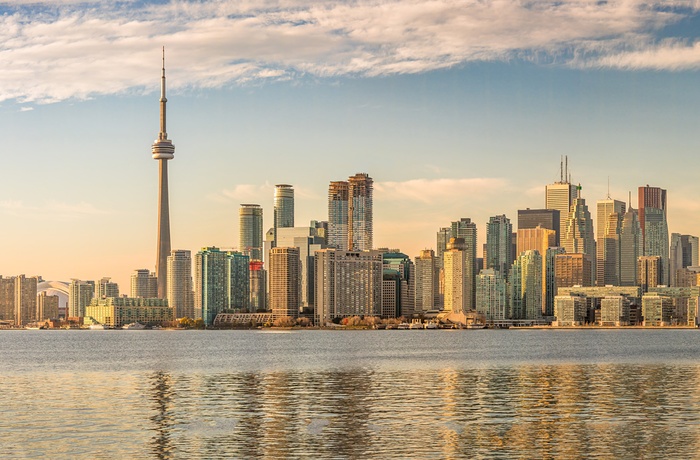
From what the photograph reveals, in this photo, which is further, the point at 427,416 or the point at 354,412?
Answer: the point at 354,412

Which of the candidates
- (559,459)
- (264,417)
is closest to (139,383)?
(264,417)

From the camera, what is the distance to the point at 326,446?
204 feet

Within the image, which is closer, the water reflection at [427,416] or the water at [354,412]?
the water reflection at [427,416]

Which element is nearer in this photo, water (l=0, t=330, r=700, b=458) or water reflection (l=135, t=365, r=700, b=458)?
water reflection (l=135, t=365, r=700, b=458)

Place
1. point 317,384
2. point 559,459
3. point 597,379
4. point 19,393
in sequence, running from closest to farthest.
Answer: point 559,459
point 19,393
point 317,384
point 597,379

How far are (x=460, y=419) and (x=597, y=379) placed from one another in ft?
135

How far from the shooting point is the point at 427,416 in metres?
74.9

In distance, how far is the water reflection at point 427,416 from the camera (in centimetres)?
6125

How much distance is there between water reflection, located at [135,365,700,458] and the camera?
201 feet

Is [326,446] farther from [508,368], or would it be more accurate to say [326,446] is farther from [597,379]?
[508,368]

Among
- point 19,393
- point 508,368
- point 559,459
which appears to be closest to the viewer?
point 559,459

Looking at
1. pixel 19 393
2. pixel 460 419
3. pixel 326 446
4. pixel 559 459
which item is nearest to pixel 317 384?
pixel 19 393

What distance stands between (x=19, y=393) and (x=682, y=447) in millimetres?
59261

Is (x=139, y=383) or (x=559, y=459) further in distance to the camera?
(x=139, y=383)
